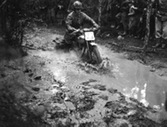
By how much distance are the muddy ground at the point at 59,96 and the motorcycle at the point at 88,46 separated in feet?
0.78

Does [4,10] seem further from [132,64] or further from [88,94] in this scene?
[132,64]

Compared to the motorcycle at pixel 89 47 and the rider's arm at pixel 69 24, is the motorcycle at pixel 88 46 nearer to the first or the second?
the motorcycle at pixel 89 47

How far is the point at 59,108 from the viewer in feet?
11.8

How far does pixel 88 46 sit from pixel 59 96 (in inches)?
102

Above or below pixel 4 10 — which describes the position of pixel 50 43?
below

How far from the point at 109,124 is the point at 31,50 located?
431 cm

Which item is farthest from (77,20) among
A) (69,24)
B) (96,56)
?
(96,56)

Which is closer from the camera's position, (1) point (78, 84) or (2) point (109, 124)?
(2) point (109, 124)

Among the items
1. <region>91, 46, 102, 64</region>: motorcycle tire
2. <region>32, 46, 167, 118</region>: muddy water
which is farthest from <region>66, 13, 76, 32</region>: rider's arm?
<region>91, 46, 102, 64</region>: motorcycle tire

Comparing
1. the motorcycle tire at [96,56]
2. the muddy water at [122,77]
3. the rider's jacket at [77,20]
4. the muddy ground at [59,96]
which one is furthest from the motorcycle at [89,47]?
the rider's jacket at [77,20]

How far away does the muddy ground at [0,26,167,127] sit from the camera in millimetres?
3256

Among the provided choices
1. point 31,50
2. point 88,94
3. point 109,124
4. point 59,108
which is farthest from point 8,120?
point 31,50

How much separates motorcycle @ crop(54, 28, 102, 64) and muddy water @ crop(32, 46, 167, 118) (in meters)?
0.33

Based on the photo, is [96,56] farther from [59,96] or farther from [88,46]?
[59,96]
